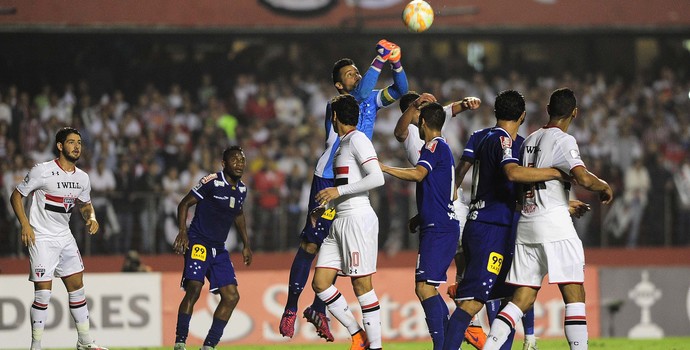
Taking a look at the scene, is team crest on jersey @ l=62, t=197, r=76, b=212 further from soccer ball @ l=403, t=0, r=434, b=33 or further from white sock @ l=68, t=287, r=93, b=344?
soccer ball @ l=403, t=0, r=434, b=33

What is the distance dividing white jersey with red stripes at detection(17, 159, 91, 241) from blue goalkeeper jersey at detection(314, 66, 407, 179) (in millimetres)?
2759

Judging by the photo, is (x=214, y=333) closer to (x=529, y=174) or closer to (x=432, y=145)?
(x=432, y=145)

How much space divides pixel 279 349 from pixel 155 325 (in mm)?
1862

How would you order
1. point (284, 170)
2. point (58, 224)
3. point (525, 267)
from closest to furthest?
point (525, 267) < point (58, 224) < point (284, 170)

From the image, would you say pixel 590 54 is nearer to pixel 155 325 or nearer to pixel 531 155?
pixel 155 325

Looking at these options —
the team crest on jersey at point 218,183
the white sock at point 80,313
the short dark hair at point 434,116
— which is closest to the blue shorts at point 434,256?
the short dark hair at point 434,116

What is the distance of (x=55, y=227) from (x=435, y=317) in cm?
431

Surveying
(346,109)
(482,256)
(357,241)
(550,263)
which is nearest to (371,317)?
(357,241)

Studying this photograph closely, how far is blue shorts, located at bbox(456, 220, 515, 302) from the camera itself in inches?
394

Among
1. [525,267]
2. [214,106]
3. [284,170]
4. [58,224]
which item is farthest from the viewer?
[214,106]

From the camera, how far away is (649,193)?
68.1 ft

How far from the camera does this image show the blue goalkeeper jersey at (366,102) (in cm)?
1124

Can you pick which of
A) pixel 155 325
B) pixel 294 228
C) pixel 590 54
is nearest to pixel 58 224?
pixel 155 325

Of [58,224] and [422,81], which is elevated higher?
[422,81]
